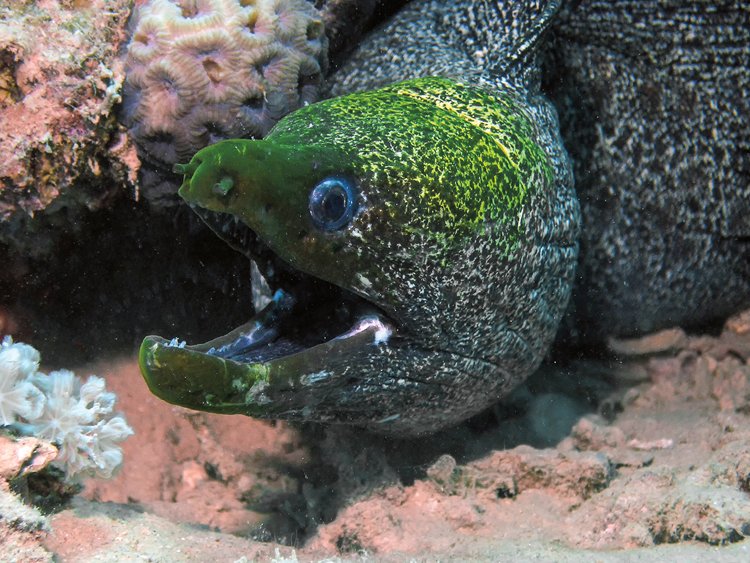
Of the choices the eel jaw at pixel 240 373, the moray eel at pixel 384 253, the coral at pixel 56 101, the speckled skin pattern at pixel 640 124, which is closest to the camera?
the eel jaw at pixel 240 373

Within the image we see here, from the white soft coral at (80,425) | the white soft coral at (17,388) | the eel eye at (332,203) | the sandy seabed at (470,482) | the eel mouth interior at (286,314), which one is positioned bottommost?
the sandy seabed at (470,482)

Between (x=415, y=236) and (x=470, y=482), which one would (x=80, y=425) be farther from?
(x=470, y=482)

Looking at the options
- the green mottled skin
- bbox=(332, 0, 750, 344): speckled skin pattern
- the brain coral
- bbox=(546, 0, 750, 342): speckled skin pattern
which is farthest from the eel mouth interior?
bbox=(546, 0, 750, 342): speckled skin pattern

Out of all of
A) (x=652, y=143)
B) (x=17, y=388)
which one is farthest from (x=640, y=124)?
(x=17, y=388)

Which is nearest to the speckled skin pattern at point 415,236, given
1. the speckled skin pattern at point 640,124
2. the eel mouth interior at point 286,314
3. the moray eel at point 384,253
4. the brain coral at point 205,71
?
the moray eel at point 384,253

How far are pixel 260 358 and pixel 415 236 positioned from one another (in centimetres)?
76

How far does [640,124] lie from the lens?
3963 millimetres

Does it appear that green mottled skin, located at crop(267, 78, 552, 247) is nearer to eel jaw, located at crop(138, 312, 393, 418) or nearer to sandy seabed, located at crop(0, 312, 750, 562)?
eel jaw, located at crop(138, 312, 393, 418)

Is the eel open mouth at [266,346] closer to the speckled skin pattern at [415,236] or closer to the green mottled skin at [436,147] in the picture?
the speckled skin pattern at [415,236]

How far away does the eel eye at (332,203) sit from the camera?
2.23 m

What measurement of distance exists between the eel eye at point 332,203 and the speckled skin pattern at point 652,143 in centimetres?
209

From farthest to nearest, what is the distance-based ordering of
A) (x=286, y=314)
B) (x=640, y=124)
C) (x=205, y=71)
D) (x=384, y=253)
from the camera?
1. (x=640, y=124)
2. (x=205, y=71)
3. (x=286, y=314)
4. (x=384, y=253)

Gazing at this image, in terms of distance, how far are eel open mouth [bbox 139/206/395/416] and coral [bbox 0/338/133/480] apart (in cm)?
75

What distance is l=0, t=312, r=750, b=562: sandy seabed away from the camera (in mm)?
2467
